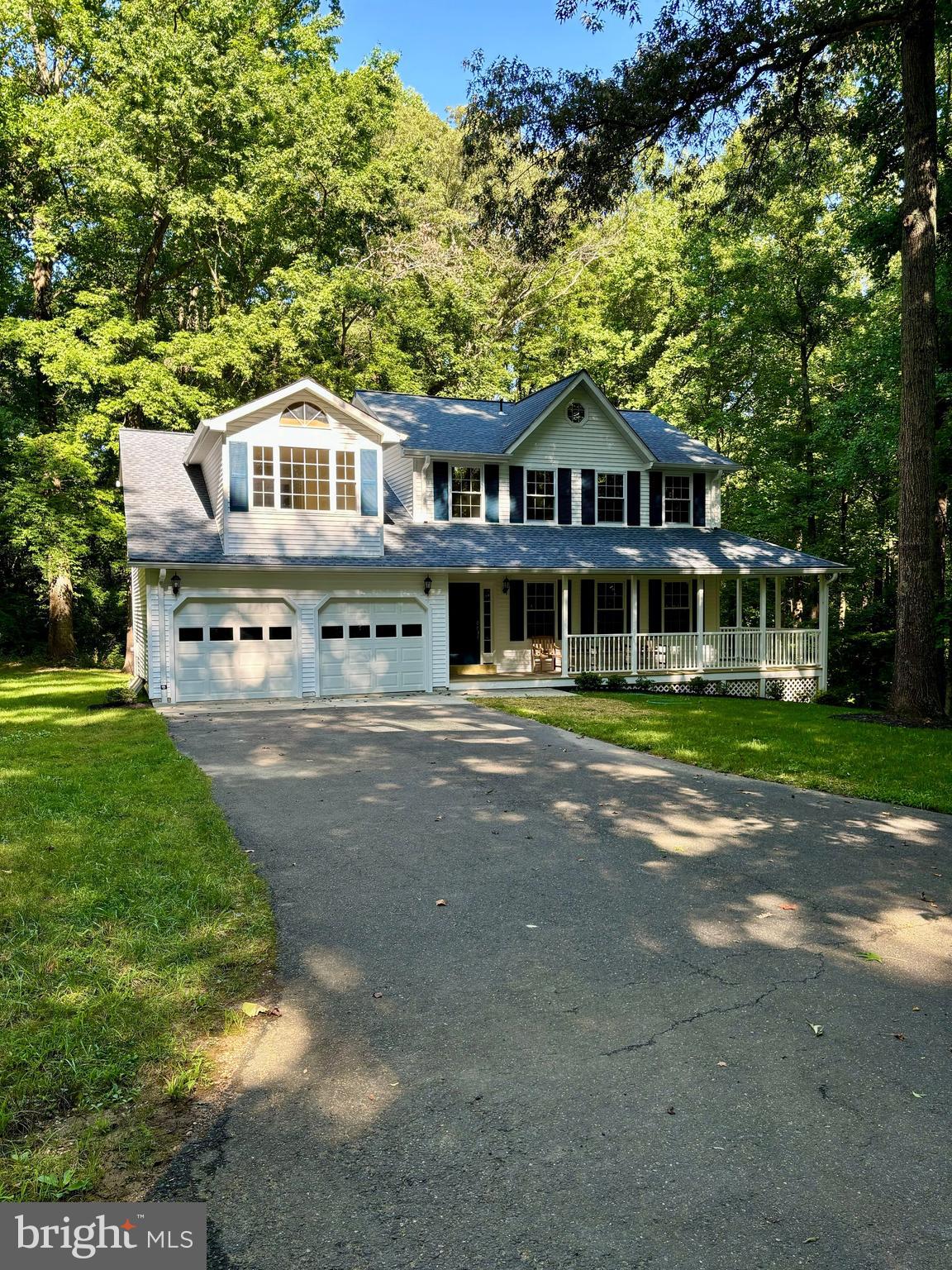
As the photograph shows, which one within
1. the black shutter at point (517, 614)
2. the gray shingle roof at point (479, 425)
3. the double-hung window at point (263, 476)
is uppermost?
the gray shingle roof at point (479, 425)

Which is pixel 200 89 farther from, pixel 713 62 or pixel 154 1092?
pixel 154 1092

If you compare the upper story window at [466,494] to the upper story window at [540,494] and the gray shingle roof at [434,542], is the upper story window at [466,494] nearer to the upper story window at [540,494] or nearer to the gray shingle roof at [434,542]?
the gray shingle roof at [434,542]

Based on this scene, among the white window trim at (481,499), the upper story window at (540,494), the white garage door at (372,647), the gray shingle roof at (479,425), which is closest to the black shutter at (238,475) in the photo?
the white garage door at (372,647)

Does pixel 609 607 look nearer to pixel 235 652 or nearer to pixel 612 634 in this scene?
pixel 612 634

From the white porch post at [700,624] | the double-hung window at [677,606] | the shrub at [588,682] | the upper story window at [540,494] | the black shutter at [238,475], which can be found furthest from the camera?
the double-hung window at [677,606]

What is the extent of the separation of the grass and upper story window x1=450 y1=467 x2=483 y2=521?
13.1 m

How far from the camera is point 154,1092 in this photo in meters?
3.12

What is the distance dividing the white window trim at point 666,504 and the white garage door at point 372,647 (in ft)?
27.0

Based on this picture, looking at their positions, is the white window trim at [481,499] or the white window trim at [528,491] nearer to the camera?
the white window trim at [481,499]

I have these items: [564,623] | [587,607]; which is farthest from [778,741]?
[587,607]

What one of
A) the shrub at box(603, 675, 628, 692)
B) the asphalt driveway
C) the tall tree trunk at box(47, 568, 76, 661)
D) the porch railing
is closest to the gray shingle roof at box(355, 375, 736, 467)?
the porch railing

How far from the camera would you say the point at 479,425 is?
22.0 meters

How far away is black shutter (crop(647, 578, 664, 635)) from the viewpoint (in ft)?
71.6

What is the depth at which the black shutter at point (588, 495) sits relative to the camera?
21438mm
